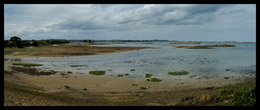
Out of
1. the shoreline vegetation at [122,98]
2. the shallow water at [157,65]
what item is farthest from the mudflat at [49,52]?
the shoreline vegetation at [122,98]

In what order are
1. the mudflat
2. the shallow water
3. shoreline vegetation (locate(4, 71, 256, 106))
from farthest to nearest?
1. the mudflat
2. the shallow water
3. shoreline vegetation (locate(4, 71, 256, 106))

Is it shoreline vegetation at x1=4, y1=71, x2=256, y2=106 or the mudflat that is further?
the mudflat

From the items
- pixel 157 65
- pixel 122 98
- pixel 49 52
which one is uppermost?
pixel 49 52

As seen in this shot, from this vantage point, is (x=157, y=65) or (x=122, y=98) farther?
(x=157, y=65)

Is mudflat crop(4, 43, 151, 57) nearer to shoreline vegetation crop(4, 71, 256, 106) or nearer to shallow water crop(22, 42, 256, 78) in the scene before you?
shallow water crop(22, 42, 256, 78)

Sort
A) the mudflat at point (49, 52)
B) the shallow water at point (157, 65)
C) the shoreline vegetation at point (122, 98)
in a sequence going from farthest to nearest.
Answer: the mudflat at point (49, 52) < the shallow water at point (157, 65) < the shoreline vegetation at point (122, 98)

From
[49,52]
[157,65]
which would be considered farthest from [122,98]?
[49,52]

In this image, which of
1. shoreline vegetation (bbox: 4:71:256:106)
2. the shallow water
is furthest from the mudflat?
shoreline vegetation (bbox: 4:71:256:106)

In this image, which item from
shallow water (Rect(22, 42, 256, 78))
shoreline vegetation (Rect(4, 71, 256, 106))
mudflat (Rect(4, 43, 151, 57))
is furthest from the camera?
mudflat (Rect(4, 43, 151, 57))

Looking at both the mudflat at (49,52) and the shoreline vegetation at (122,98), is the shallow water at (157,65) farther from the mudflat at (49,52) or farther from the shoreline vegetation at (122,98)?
the shoreline vegetation at (122,98)

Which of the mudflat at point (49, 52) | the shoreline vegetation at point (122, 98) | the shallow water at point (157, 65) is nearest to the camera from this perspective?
the shoreline vegetation at point (122, 98)

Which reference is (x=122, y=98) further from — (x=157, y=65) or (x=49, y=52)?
(x=49, y=52)

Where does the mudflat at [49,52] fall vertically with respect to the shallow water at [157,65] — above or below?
above
